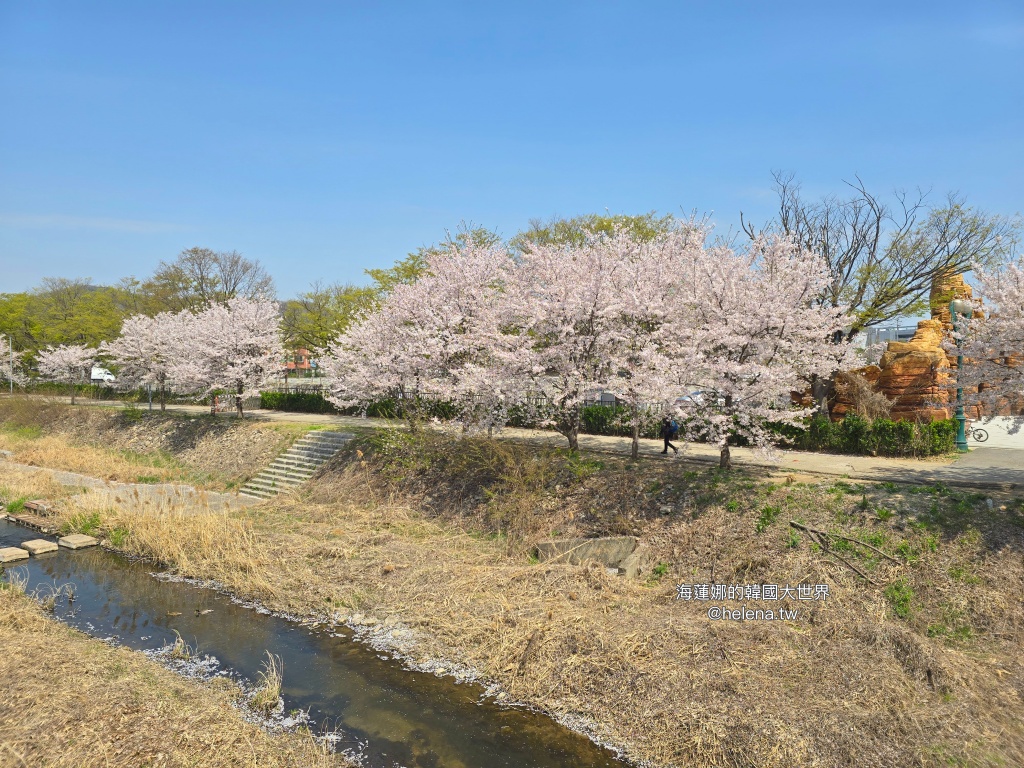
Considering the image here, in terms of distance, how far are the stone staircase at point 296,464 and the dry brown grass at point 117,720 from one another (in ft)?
42.2

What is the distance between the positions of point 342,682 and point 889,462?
1521 cm

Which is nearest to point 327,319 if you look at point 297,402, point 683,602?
point 297,402

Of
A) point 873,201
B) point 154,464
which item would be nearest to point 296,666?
point 154,464

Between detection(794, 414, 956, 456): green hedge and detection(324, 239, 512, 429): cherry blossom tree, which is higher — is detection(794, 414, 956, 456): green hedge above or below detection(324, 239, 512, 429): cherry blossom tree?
below

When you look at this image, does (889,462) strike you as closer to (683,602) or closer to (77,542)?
(683,602)

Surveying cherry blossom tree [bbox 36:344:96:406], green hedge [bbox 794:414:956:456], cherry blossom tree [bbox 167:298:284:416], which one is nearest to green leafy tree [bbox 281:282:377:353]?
cherry blossom tree [bbox 167:298:284:416]

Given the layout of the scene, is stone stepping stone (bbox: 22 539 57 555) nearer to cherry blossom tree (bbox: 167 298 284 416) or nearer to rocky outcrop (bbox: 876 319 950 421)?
cherry blossom tree (bbox: 167 298 284 416)

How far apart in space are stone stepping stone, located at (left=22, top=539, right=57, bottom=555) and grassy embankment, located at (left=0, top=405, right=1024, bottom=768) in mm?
1257

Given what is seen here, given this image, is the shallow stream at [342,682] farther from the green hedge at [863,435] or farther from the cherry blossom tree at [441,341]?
the green hedge at [863,435]

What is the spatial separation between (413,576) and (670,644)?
6053 millimetres

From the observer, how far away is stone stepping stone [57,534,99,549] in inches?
690

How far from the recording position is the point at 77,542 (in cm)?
1759

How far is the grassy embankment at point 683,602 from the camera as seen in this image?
8.38m

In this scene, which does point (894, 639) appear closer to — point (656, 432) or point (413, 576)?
point (413, 576)
